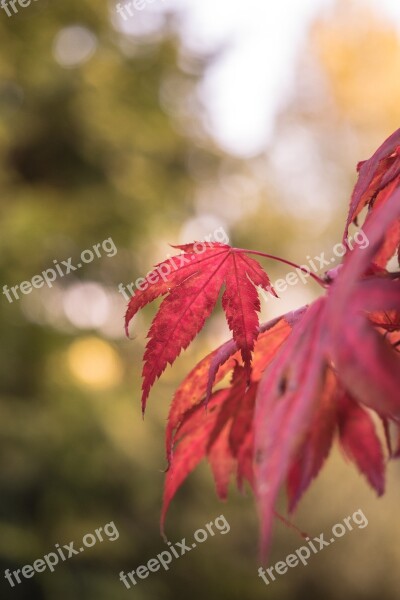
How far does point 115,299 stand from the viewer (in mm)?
4094

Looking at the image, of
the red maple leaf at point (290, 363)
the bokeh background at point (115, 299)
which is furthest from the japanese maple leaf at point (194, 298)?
the bokeh background at point (115, 299)

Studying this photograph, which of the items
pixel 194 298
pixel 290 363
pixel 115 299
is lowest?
pixel 290 363

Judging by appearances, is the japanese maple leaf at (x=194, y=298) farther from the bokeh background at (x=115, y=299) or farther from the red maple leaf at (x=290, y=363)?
the bokeh background at (x=115, y=299)

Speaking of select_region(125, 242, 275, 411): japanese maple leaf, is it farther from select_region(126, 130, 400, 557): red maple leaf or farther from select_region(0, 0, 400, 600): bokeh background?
select_region(0, 0, 400, 600): bokeh background

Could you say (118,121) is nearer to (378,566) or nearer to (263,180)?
(263,180)

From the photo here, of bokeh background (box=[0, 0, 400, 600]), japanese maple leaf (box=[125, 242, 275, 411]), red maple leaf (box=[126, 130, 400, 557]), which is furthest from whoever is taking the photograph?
bokeh background (box=[0, 0, 400, 600])

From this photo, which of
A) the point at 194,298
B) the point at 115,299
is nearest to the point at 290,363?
the point at 194,298

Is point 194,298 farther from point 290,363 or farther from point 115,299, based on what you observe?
point 115,299

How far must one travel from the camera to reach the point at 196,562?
4387 mm

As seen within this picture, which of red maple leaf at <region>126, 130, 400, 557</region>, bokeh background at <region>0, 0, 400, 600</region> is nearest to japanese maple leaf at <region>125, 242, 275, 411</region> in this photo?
red maple leaf at <region>126, 130, 400, 557</region>

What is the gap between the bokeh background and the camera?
330cm

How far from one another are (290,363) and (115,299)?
12.2 ft

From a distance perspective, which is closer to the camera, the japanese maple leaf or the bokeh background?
the japanese maple leaf

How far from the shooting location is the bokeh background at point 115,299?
330cm
